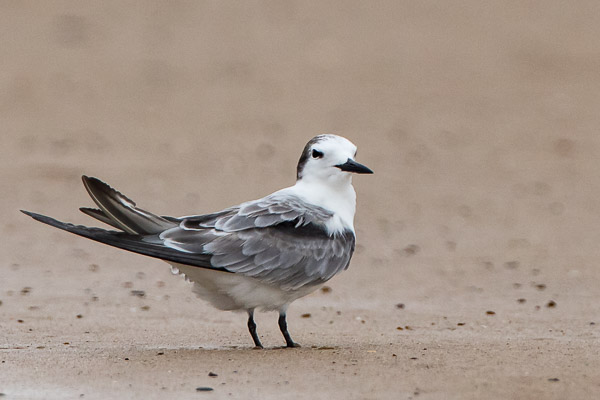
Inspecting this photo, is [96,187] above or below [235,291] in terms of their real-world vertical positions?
above

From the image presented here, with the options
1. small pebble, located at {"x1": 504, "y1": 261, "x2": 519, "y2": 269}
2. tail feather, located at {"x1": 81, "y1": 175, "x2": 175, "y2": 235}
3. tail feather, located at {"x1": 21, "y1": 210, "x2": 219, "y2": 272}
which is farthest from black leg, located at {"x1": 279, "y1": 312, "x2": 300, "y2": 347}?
small pebble, located at {"x1": 504, "y1": 261, "x2": 519, "y2": 269}

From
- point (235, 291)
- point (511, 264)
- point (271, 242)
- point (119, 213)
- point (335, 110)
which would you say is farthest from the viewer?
point (335, 110)

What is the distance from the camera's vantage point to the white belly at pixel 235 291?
5.50 meters

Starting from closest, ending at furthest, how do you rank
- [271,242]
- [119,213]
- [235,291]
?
[119,213] < [235,291] < [271,242]

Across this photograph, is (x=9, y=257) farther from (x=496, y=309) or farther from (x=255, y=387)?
(x=255, y=387)

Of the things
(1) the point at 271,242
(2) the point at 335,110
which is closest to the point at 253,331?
(1) the point at 271,242

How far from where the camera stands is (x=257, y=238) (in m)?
5.59

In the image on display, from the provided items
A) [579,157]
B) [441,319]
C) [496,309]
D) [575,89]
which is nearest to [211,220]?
[441,319]

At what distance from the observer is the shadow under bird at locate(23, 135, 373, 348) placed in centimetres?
534

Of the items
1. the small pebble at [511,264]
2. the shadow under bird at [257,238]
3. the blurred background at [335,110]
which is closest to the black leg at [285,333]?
the shadow under bird at [257,238]

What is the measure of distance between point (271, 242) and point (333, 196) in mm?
552

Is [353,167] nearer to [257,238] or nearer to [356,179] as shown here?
[257,238]

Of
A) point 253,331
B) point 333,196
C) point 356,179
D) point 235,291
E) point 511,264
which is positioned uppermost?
point 356,179

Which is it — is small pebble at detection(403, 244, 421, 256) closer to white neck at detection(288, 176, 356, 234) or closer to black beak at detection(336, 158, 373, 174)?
white neck at detection(288, 176, 356, 234)
